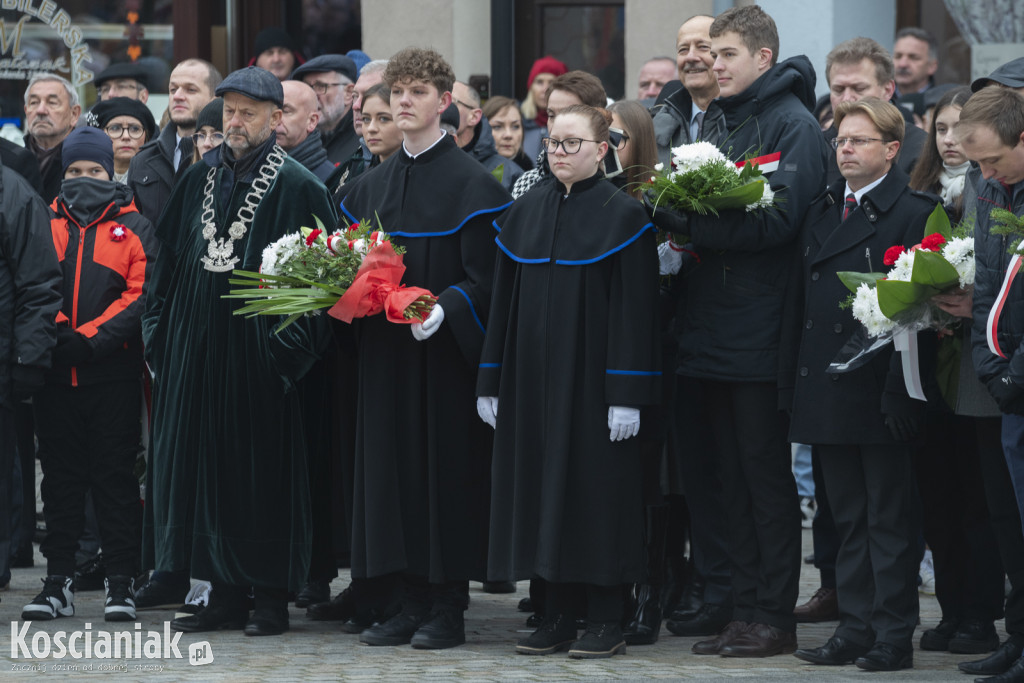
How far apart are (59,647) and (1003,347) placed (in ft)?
13.3

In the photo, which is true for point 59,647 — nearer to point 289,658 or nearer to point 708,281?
point 289,658

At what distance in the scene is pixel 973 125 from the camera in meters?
6.01

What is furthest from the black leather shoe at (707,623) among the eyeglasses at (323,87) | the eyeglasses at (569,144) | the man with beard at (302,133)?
the eyeglasses at (323,87)

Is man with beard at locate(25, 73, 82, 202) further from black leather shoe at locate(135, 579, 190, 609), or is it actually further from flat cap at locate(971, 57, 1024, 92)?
flat cap at locate(971, 57, 1024, 92)

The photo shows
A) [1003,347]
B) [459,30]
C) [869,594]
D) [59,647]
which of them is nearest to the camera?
[1003,347]

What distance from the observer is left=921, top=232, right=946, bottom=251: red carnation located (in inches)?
242

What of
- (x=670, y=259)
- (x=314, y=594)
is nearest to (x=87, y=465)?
(x=314, y=594)

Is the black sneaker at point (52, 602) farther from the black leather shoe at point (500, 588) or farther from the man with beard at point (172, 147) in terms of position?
the black leather shoe at point (500, 588)

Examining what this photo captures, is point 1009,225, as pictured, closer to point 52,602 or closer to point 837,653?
point 837,653

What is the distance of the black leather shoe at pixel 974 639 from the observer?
6645 millimetres

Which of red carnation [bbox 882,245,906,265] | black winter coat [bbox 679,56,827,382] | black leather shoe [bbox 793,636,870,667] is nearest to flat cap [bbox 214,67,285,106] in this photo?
black winter coat [bbox 679,56,827,382]

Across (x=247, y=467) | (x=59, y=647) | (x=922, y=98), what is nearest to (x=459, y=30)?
(x=922, y=98)

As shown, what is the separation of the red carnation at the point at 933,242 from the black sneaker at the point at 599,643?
1966mm

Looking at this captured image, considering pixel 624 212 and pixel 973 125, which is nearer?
pixel 973 125
